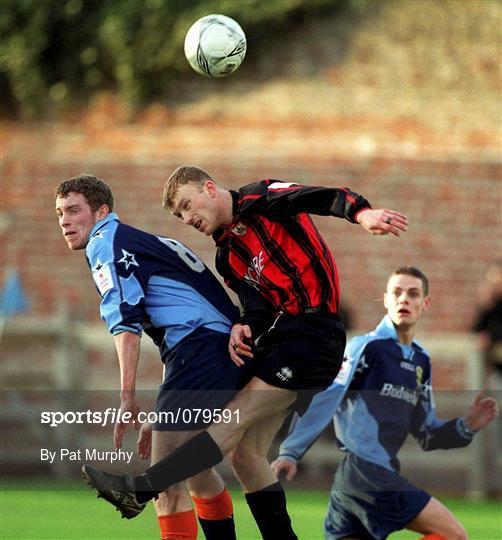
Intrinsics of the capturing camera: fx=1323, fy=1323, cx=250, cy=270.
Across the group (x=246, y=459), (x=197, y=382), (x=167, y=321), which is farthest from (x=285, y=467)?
(x=167, y=321)

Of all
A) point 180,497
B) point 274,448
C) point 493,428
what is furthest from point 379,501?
point 493,428

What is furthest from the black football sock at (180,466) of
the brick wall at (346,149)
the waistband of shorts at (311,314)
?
the brick wall at (346,149)

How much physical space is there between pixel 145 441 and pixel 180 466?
1.86ft

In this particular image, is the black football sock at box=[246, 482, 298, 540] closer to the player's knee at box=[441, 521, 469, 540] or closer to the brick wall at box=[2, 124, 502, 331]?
the player's knee at box=[441, 521, 469, 540]

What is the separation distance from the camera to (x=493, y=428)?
11680 millimetres

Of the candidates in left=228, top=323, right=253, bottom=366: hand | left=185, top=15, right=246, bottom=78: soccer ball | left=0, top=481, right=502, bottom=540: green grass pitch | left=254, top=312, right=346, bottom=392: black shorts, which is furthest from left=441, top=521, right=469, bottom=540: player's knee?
left=185, top=15, right=246, bottom=78: soccer ball

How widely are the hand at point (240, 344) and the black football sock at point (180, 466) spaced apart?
0.37 m

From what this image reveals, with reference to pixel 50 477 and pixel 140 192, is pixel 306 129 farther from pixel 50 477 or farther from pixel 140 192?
pixel 50 477

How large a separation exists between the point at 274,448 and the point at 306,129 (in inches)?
185

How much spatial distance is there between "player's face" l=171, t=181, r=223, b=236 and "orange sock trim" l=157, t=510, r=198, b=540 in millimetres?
1303

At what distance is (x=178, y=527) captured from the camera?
5992 mm

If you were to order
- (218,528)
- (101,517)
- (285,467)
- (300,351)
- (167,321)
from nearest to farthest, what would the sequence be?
1. (300,351)
2. (167,321)
3. (218,528)
4. (285,467)
5. (101,517)

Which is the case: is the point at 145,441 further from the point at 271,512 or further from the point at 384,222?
the point at 384,222

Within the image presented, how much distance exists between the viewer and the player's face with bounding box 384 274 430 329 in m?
6.77
